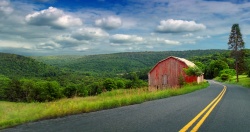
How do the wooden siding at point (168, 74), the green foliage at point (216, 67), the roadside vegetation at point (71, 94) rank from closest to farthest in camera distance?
1. the roadside vegetation at point (71, 94)
2. the wooden siding at point (168, 74)
3. the green foliage at point (216, 67)

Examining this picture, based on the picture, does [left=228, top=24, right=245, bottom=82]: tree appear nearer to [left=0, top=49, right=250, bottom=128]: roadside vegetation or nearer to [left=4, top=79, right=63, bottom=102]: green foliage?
[left=0, top=49, right=250, bottom=128]: roadside vegetation

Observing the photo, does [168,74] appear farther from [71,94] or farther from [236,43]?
[71,94]

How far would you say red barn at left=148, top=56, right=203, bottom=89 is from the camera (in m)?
43.3

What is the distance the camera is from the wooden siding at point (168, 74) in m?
43.7

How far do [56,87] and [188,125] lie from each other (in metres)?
78.1

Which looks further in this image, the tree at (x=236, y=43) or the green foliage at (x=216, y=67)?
the green foliage at (x=216, y=67)

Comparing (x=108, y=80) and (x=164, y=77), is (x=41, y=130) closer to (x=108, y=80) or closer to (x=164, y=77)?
(x=164, y=77)

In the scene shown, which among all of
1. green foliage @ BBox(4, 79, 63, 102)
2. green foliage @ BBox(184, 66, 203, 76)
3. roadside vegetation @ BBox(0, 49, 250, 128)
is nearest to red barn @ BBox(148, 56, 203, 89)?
green foliage @ BBox(184, 66, 203, 76)

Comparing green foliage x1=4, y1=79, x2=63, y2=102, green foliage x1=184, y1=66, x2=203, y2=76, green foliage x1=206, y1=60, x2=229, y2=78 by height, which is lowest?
green foliage x1=4, y1=79, x2=63, y2=102

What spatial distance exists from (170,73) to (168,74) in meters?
0.43

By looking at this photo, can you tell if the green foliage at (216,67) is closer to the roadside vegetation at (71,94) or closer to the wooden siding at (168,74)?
the roadside vegetation at (71,94)

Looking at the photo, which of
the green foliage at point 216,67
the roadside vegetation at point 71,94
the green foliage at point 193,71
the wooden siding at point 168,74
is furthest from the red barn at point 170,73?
the green foliage at point 216,67

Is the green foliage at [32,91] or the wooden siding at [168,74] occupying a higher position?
the wooden siding at [168,74]

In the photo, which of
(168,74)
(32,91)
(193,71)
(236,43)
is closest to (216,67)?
(236,43)
